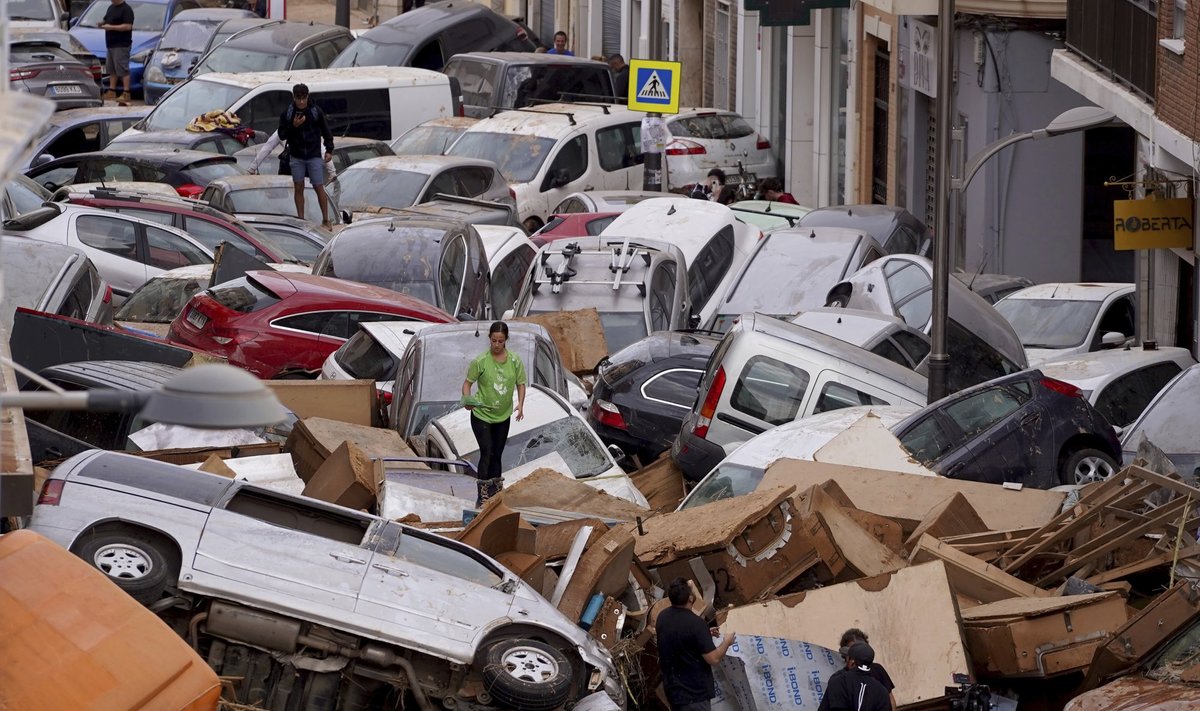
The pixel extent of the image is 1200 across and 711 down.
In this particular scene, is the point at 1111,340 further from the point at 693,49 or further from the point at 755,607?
the point at 693,49

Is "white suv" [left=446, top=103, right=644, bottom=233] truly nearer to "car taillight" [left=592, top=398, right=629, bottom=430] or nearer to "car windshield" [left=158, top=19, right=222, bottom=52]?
"car windshield" [left=158, top=19, right=222, bottom=52]

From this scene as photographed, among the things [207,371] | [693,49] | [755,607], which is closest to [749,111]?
[693,49]

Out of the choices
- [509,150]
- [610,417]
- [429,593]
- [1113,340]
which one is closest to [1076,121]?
[1113,340]

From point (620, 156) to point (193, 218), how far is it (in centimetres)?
976

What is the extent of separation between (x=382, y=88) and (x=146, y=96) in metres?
7.88

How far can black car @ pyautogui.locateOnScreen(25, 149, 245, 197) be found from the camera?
23.1 meters

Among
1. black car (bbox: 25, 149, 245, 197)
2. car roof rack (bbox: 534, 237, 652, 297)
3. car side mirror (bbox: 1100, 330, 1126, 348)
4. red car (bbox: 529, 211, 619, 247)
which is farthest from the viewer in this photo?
black car (bbox: 25, 149, 245, 197)

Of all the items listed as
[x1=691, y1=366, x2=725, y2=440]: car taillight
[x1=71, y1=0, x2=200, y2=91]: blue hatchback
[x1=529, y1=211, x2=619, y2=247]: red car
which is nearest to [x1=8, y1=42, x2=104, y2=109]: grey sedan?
[x1=71, y1=0, x2=200, y2=91]: blue hatchback

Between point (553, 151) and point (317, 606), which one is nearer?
point (317, 606)

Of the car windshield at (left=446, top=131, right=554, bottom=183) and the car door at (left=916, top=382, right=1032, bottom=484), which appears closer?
the car door at (left=916, top=382, right=1032, bottom=484)

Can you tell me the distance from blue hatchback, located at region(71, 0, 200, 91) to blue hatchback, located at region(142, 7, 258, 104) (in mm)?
1139

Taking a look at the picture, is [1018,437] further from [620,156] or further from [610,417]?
[620,156]

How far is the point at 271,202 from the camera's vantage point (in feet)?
71.1

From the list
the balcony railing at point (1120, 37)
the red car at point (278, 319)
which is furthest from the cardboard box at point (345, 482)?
the balcony railing at point (1120, 37)
